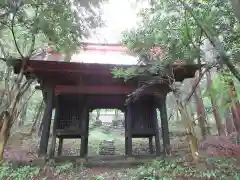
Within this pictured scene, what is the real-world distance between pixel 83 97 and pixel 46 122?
193 cm

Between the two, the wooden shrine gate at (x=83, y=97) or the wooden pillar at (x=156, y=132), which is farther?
the wooden pillar at (x=156, y=132)

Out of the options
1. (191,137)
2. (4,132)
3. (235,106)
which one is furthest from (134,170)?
(235,106)

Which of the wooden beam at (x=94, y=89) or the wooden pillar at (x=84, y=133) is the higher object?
the wooden beam at (x=94, y=89)

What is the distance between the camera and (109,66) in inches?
355

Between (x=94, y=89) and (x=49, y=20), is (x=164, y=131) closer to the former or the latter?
(x=94, y=89)

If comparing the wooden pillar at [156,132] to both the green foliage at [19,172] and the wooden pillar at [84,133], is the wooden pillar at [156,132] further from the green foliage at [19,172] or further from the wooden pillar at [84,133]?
the green foliage at [19,172]

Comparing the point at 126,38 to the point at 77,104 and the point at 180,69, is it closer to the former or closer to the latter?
the point at 180,69

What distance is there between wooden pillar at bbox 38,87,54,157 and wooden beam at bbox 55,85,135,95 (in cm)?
34

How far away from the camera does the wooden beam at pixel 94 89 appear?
953 cm

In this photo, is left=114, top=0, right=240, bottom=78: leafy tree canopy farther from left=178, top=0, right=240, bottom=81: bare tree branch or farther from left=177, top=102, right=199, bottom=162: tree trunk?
left=177, top=102, right=199, bottom=162: tree trunk

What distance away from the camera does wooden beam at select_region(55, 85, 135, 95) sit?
9.53 m

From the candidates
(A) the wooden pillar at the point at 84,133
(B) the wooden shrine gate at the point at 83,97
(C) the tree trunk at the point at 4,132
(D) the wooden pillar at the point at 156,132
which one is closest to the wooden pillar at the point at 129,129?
(B) the wooden shrine gate at the point at 83,97

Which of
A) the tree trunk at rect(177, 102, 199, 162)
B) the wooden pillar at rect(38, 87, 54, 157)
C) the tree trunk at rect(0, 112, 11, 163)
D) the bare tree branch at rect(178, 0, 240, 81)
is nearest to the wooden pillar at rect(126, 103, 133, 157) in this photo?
the tree trunk at rect(177, 102, 199, 162)

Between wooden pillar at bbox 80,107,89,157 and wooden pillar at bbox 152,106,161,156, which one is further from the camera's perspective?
wooden pillar at bbox 152,106,161,156
